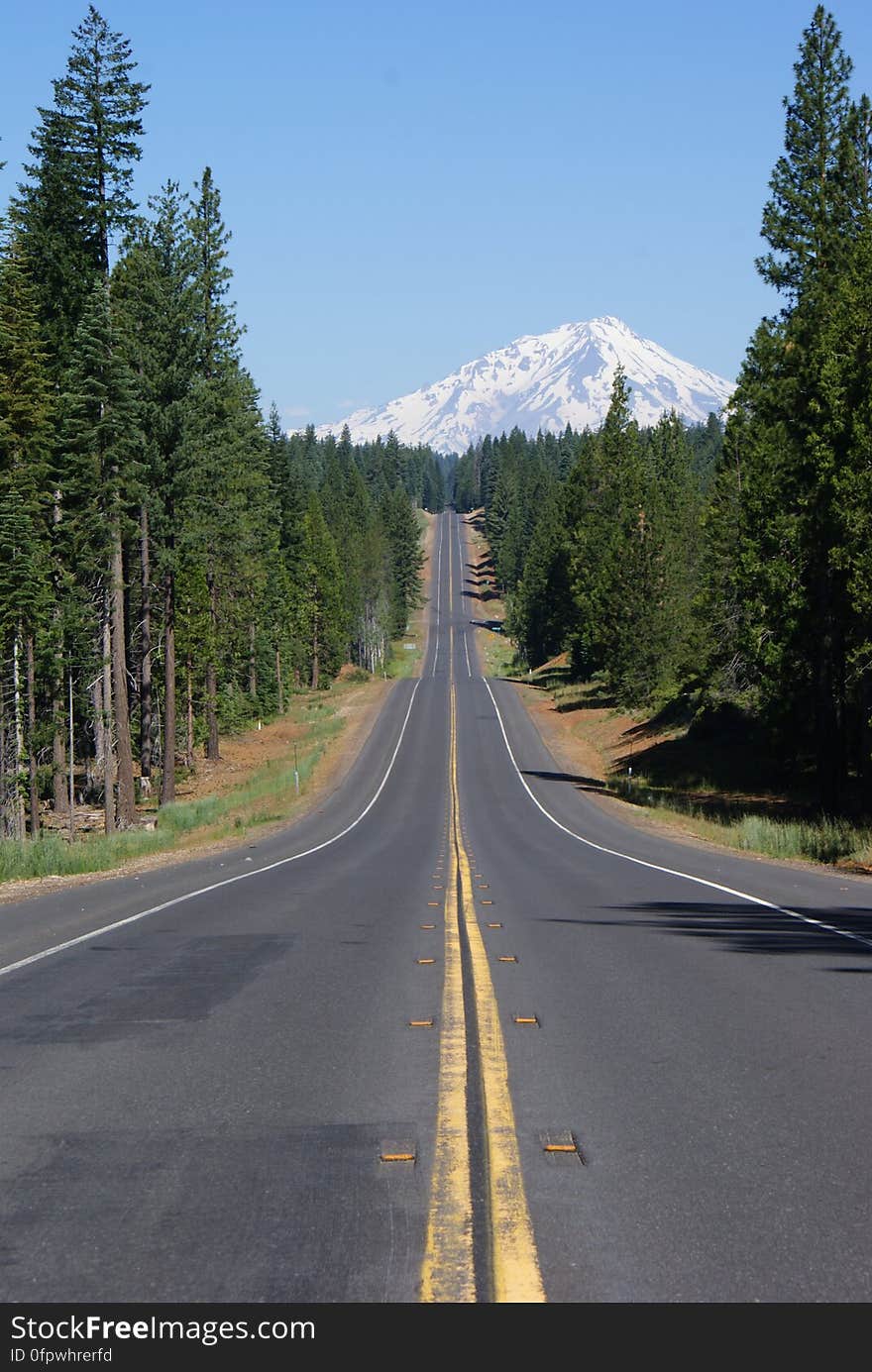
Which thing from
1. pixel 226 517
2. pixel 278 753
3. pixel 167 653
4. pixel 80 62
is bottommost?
pixel 278 753

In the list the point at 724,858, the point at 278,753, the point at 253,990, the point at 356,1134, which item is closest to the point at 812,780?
the point at 724,858

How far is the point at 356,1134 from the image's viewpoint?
19.9 ft

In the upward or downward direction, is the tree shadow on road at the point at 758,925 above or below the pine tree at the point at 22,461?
below

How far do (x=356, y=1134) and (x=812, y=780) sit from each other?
37585mm

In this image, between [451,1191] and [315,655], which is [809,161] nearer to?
[451,1191]

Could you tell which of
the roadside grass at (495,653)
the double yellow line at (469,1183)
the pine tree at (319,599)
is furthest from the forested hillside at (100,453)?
the roadside grass at (495,653)

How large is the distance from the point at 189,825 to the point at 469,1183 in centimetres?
3403

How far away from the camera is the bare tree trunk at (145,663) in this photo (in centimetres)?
4059

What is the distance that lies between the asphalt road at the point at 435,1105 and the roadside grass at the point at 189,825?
9423 mm

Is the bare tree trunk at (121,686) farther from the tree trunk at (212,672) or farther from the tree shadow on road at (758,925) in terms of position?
the tree shadow on road at (758,925)

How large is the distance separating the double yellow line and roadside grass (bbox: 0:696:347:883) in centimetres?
1614

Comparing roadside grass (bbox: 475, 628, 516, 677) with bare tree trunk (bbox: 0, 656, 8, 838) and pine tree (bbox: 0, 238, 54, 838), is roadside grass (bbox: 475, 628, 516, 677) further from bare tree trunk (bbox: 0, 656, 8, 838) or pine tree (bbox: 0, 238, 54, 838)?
pine tree (bbox: 0, 238, 54, 838)
